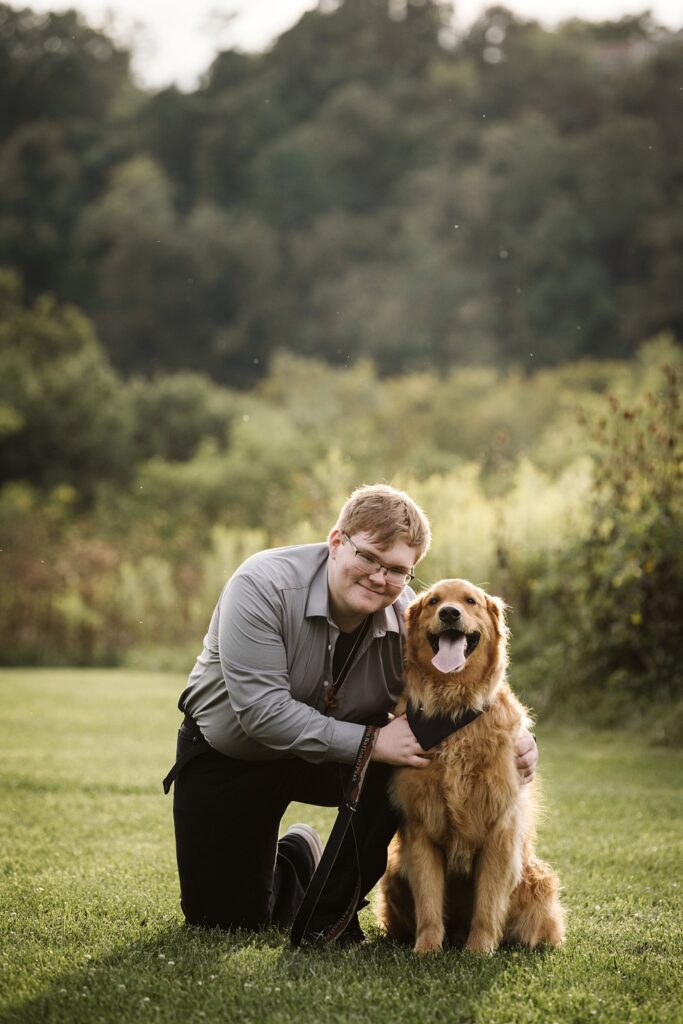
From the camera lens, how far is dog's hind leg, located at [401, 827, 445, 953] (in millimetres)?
2920

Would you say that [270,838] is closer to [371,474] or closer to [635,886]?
[635,886]

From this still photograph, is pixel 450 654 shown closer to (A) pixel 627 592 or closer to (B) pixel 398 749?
(B) pixel 398 749

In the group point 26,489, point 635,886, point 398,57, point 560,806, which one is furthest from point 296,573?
point 398,57

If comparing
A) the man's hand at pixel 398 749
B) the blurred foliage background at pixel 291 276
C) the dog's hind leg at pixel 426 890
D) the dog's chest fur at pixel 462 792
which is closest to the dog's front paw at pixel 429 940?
the dog's hind leg at pixel 426 890

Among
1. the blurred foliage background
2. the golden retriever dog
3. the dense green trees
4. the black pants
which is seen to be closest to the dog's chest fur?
the golden retriever dog

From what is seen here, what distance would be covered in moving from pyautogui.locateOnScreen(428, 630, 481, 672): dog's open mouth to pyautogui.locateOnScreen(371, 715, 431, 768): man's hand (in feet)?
0.68

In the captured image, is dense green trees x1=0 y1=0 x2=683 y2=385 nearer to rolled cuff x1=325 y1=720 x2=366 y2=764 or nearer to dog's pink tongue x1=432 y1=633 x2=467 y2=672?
dog's pink tongue x1=432 y1=633 x2=467 y2=672

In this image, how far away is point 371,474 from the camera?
1488cm

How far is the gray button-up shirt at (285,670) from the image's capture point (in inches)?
112

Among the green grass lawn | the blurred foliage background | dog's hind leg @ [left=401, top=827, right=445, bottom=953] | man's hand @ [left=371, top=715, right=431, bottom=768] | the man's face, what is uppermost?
the blurred foliage background

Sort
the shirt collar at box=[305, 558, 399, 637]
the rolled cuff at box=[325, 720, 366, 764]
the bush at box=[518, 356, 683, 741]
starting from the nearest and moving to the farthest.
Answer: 1. the rolled cuff at box=[325, 720, 366, 764]
2. the shirt collar at box=[305, 558, 399, 637]
3. the bush at box=[518, 356, 683, 741]

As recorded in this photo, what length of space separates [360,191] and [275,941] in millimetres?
33490

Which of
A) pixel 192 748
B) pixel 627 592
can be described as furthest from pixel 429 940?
pixel 627 592

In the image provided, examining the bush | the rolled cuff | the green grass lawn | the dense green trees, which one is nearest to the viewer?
the green grass lawn
